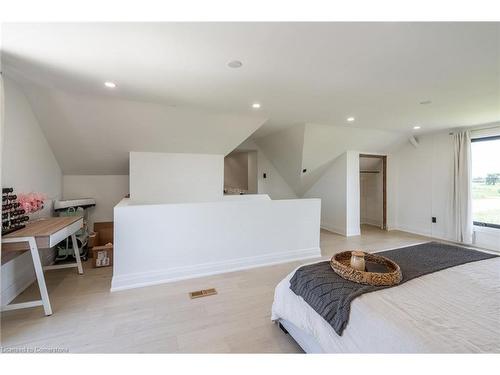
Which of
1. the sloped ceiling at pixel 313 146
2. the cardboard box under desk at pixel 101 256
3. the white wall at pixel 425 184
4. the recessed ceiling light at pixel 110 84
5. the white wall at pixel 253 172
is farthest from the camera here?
the white wall at pixel 253 172

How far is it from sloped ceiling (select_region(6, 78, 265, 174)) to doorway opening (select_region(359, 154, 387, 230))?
3.59 metres

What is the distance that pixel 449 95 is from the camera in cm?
254

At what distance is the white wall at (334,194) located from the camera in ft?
16.0

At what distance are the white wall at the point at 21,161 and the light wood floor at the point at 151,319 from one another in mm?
209

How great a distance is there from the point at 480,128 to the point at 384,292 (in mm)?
4632

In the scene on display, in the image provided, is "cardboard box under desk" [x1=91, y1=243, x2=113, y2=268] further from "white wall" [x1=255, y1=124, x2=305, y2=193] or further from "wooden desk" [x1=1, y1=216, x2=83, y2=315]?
"white wall" [x1=255, y1=124, x2=305, y2=193]

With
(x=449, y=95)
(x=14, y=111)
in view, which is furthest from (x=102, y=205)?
(x=449, y=95)

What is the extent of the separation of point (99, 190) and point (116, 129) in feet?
5.16

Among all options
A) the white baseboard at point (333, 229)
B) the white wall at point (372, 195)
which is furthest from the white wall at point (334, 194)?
the white wall at point (372, 195)

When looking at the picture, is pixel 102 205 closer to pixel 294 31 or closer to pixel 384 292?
pixel 294 31

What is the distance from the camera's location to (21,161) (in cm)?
245

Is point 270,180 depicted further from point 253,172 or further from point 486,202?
point 486,202

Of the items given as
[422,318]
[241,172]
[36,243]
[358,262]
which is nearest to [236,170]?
[241,172]

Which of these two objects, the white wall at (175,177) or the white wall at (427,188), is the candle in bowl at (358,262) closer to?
the white wall at (175,177)
